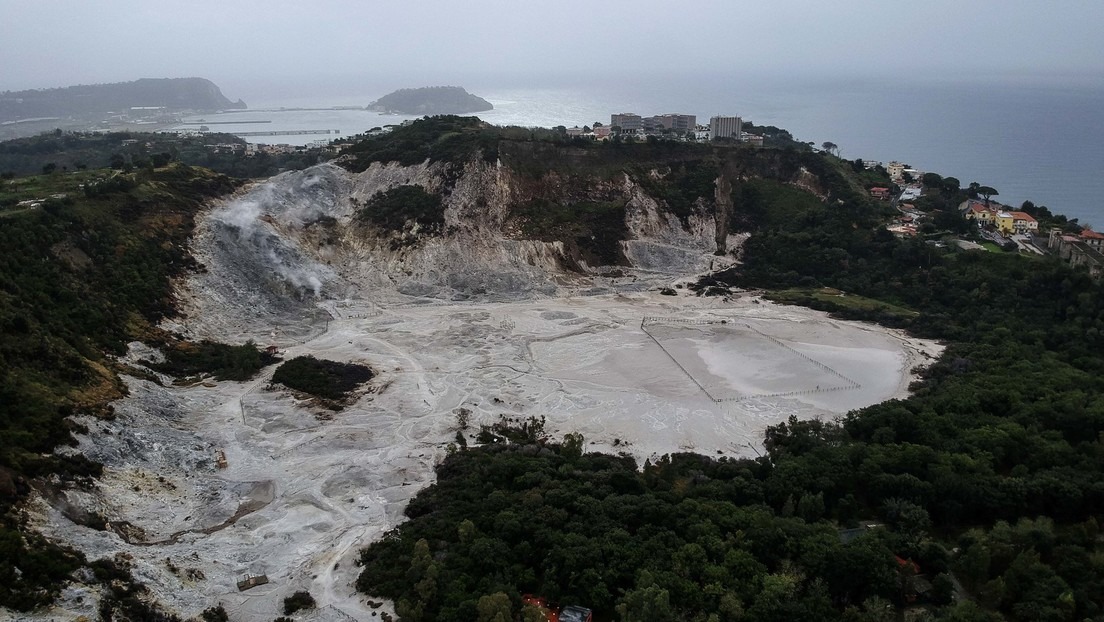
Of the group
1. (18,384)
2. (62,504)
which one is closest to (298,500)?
(62,504)

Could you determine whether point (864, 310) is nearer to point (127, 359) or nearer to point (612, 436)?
point (612, 436)

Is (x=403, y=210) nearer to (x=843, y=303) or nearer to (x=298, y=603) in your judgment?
(x=843, y=303)

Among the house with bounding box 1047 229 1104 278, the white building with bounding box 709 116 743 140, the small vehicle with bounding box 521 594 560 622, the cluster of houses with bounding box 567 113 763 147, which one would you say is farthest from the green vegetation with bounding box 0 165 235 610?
the white building with bounding box 709 116 743 140

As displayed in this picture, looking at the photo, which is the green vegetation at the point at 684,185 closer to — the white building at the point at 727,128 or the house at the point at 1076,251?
the white building at the point at 727,128

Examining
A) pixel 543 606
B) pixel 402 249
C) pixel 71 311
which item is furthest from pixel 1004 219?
pixel 71 311

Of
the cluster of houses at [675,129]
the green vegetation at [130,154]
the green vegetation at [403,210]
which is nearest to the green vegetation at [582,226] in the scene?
the green vegetation at [403,210]
